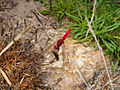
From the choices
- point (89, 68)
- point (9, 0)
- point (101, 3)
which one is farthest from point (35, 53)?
point (101, 3)

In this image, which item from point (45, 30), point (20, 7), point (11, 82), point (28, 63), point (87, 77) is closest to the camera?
point (11, 82)

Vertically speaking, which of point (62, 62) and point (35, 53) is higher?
point (35, 53)

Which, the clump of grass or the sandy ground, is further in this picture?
the clump of grass

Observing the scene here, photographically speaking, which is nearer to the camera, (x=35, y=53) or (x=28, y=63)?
(x=28, y=63)

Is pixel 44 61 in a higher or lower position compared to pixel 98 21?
lower

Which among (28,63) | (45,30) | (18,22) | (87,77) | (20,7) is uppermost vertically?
(20,7)

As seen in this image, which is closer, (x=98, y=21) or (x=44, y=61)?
(x=44, y=61)

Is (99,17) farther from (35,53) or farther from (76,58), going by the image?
(35,53)

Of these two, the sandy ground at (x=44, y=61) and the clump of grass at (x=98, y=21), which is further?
the clump of grass at (x=98, y=21)
